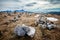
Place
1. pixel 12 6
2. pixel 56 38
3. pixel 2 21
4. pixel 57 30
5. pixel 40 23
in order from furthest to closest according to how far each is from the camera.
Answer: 1. pixel 12 6
2. pixel 2 21
3. pixel 40 23
4. pixel 57 30
5. pixel 56 38

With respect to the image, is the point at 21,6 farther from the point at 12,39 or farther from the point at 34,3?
the point at 12,39

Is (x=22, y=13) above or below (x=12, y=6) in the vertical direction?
below

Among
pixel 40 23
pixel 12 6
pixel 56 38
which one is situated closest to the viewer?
pixel 56 38

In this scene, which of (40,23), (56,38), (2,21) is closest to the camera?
(56,38)

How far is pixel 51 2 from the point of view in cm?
314

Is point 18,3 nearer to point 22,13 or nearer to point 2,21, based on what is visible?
point 22,13

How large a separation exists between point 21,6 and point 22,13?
243 millimetres

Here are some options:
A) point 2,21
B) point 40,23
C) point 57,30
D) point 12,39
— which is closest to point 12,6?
point 2,21

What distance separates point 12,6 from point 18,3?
0.24 metres

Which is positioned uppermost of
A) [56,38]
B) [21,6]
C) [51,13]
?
[21,6]

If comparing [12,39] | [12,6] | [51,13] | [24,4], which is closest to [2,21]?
[12,6]

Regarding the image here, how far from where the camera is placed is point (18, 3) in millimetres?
3197

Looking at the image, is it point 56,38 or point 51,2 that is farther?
point 51,2

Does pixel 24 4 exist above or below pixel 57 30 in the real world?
above
